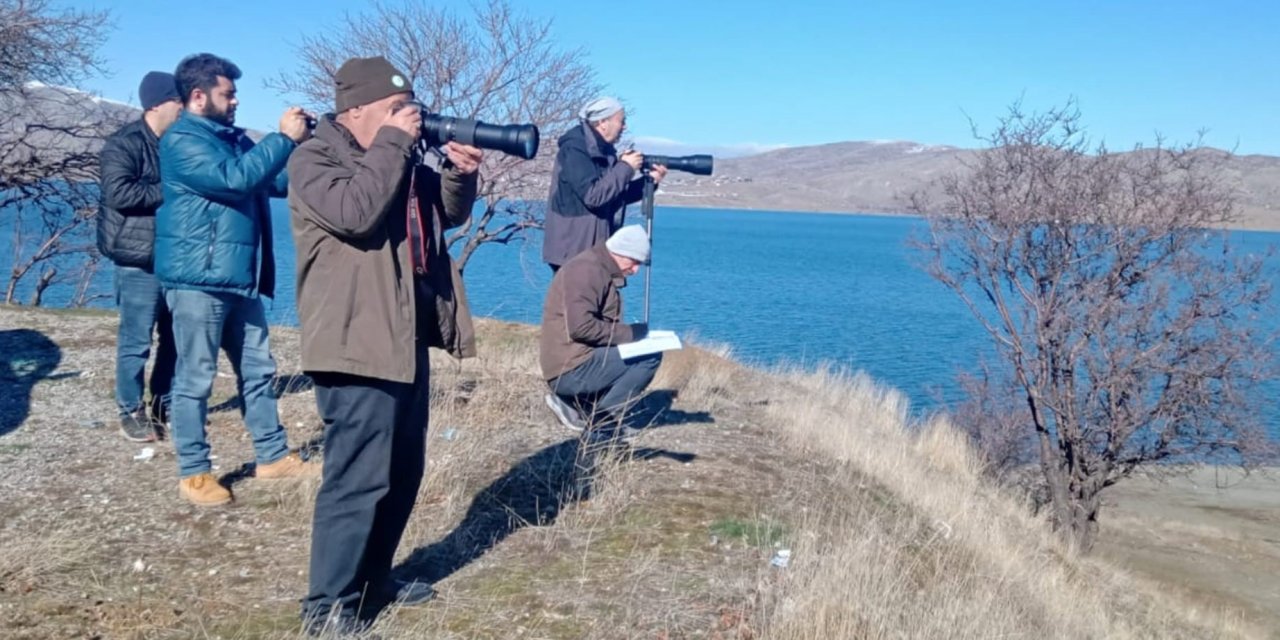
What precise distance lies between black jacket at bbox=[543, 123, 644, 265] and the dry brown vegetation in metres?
1.18

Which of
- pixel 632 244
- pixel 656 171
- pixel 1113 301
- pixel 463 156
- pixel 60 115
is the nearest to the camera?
pixel 463 156

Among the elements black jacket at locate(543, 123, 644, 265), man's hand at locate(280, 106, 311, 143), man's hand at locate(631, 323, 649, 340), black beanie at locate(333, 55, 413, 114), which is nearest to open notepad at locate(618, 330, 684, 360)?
man's hand at locate(631, 323, 649, 340)

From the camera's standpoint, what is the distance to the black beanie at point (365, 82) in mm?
3566

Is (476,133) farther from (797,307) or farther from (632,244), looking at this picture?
(797,307)

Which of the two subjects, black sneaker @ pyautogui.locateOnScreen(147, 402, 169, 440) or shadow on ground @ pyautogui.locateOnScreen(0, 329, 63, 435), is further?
shadow on ground @ pyautogui.locateOnScreen(0, 329, 63, 435)

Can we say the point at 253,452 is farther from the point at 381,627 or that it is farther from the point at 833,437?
the point at 833,437

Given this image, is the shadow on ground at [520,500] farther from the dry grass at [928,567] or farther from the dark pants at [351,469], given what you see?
Answer: the dry grass at [928,567]

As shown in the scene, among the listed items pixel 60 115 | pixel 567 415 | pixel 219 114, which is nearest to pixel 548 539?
pixel 567 415

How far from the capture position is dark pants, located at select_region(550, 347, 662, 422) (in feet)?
20.7

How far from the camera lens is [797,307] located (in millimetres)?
37906

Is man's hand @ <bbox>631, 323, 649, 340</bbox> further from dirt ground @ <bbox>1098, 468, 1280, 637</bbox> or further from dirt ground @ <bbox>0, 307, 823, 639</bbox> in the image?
dirt ground @ <bbox>1098, 468, 1280, 637</bbox>

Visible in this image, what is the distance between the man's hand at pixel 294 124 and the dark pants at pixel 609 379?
2218 mm

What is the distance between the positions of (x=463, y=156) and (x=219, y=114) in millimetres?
1859

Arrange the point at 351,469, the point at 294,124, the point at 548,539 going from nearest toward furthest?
the point at 351,469
the point at 294,124
the point at 548,539
